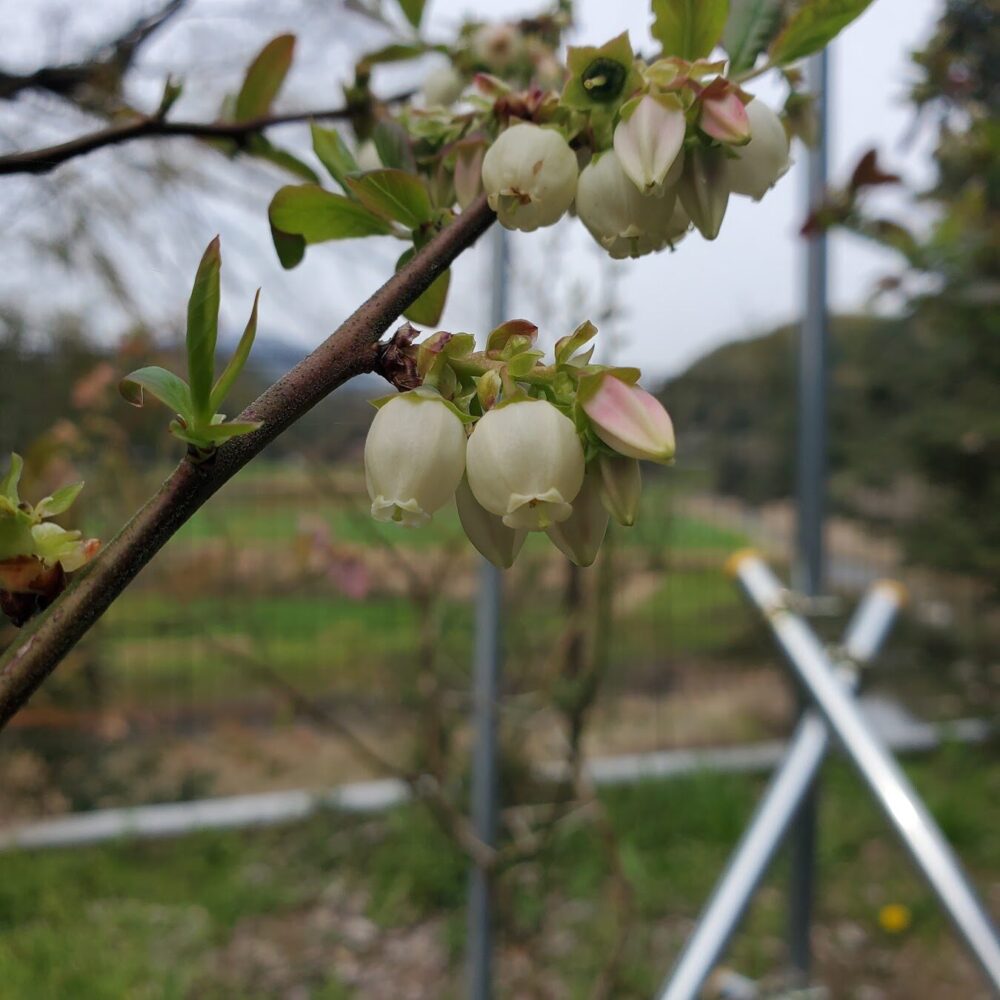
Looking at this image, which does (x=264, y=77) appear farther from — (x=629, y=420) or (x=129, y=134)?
(x=629, y=420)

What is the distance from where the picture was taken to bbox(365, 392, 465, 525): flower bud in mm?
170

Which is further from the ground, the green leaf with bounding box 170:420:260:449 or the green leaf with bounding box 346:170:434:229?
the green leaf with bounding box 346:170:434:229

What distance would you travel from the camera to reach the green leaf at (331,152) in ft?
0.71

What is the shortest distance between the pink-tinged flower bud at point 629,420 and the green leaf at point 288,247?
100 mm

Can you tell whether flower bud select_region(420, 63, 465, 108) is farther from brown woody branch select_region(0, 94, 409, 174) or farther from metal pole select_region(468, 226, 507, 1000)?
metal pole select_region(468, 226, 507, 1000)

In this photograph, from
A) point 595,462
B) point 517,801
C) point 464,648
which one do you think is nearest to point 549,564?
point 464,648

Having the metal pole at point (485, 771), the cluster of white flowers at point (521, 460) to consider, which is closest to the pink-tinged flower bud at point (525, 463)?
the cluster of white flowers at point (521, 460)

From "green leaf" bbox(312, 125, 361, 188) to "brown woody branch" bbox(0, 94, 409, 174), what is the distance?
12mm

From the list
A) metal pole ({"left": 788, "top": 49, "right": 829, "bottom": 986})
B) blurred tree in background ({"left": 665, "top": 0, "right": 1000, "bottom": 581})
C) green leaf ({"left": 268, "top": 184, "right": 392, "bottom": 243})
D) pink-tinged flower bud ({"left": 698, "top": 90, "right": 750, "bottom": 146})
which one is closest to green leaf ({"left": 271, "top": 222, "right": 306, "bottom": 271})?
green leaf ({"left": 268, "top": 184, "right": 392, "bottom": 243})

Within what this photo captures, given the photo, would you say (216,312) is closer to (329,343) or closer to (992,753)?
(329,343)

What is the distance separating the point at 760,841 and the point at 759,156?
55 cm

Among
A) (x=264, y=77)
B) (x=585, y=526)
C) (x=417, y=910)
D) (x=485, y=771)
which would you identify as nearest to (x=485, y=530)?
(x=585, y=526)

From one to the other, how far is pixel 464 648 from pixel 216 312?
1.48m

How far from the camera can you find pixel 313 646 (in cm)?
185
